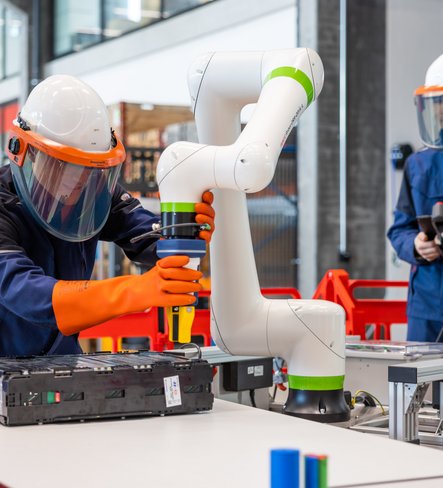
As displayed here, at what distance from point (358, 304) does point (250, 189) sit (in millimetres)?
2722

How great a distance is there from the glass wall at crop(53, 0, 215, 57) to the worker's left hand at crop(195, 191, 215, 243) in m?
8.54

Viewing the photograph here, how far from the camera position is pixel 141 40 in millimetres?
11539

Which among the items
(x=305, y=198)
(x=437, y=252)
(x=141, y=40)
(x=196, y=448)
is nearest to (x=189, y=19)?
(x=141, y=40)

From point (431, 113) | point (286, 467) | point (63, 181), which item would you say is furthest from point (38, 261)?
point (431, 113)

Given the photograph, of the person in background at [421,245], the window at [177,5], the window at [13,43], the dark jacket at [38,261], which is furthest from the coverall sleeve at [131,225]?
the window at [13,43]

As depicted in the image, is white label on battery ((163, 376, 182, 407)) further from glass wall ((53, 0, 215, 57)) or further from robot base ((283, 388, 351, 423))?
glass wall ((53, 0, 215, 57))

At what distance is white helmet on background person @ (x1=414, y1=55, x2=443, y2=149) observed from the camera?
335 cm

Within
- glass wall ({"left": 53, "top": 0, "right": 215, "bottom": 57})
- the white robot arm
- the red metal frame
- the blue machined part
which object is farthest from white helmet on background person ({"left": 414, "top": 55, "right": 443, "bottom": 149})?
glass wall ({"left": 53, "top": 0, "right": 215, "bottom": 57})

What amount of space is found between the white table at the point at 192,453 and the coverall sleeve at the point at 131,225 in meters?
0.66

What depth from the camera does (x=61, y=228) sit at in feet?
7.57

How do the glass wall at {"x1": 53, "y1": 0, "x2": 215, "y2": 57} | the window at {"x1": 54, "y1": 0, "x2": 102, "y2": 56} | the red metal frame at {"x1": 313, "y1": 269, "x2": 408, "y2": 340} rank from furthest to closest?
1. the window at {"x1": 54, "y1": 0, "x2": 102, "y2": 56}
2. the glass wall at {"x1": 53, "y1": 0, "x2": 215, "y2": 57}
3. the red metal frame at {"x1": 313, "y1": 269, "x2": 408, "y2": 340}

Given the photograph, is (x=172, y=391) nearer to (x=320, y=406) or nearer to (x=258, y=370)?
(x=320, y=406)

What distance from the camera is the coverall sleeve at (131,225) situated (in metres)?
2.62

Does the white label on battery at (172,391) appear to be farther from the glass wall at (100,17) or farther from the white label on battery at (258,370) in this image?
the glass wall at (100,17)
